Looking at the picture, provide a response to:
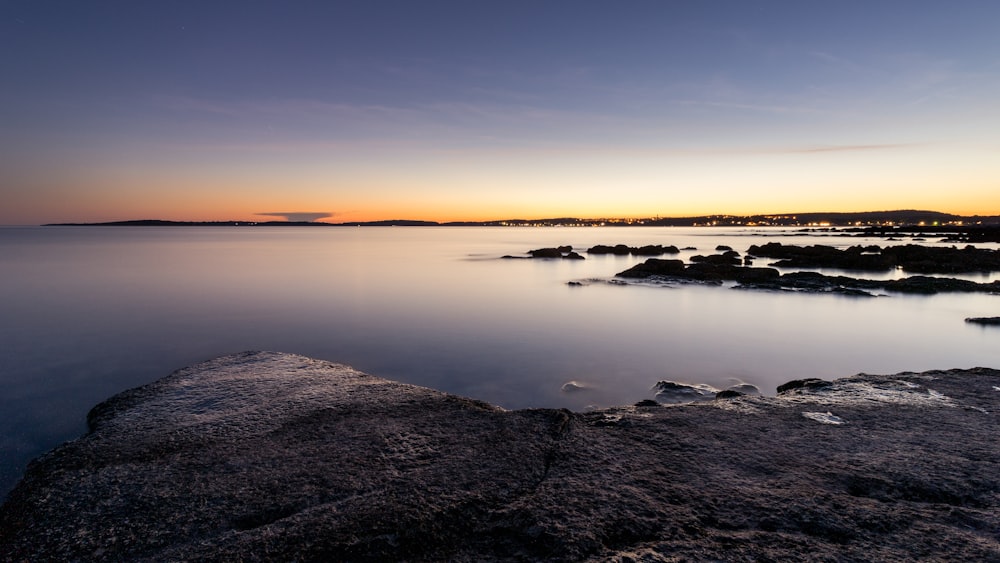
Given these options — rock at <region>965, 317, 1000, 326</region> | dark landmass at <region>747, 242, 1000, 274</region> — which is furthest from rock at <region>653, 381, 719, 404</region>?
dark landmass at <region>747, 242, 1000, 274</region>

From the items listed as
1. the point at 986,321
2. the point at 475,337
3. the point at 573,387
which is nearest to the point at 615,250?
the point at 986,321

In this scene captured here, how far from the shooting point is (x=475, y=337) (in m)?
13.3

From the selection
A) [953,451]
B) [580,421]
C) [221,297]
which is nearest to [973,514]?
[953,451]

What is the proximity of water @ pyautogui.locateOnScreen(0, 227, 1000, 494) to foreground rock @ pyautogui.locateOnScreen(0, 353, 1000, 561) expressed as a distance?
6.95ft

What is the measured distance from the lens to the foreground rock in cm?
315

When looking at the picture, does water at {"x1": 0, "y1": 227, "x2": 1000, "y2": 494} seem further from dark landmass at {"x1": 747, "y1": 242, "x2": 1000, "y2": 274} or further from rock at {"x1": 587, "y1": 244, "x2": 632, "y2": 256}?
rock at {"x1": 587, "y1": 244, "x2": 632, "y2": 256}

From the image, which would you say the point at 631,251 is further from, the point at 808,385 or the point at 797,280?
the point at 808,385

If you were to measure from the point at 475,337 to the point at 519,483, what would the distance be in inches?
375

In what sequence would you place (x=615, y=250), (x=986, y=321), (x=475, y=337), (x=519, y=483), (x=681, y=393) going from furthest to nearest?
(x=615, y=250), (x=986, y=321), (x=475, y=337), (x=681, y=393), (x=519, y=483)

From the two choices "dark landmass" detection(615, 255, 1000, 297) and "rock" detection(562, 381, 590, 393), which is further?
"dark landmass" detection(615, 255, 1000, 297)

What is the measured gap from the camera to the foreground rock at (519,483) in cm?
315

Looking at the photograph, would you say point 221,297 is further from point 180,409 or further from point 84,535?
point 84,535

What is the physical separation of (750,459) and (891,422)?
7.18 ft

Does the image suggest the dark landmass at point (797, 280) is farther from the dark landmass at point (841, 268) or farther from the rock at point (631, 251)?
the rock at point (631, 251)
